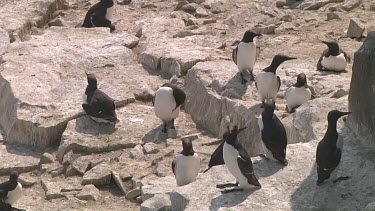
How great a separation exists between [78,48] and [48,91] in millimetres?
1878

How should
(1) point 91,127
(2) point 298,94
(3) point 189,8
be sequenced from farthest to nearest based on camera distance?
(3) point 189,8, (1) point 91,127, (2) point 298,94

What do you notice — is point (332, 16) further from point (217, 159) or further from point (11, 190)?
point (11, 190)

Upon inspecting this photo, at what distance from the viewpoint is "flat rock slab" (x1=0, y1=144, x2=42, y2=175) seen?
12797mm

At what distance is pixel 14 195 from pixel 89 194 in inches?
39.0

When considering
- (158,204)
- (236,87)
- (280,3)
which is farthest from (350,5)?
(158,204)

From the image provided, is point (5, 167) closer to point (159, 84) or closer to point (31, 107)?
point (31, 107)

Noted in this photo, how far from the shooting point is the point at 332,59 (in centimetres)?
1384

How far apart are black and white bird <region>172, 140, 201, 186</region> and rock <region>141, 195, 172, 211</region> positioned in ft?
1.77

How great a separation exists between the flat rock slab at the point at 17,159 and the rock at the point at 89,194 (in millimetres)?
1418

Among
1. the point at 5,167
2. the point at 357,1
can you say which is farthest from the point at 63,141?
the point at 357,1

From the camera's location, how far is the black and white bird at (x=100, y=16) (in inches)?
687

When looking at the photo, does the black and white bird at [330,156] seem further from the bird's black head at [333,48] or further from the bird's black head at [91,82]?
the bird's black head at [91,82]

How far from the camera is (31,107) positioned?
13852mm

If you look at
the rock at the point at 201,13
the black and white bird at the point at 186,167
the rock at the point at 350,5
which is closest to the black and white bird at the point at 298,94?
the black and white bird at the point at 186,167
